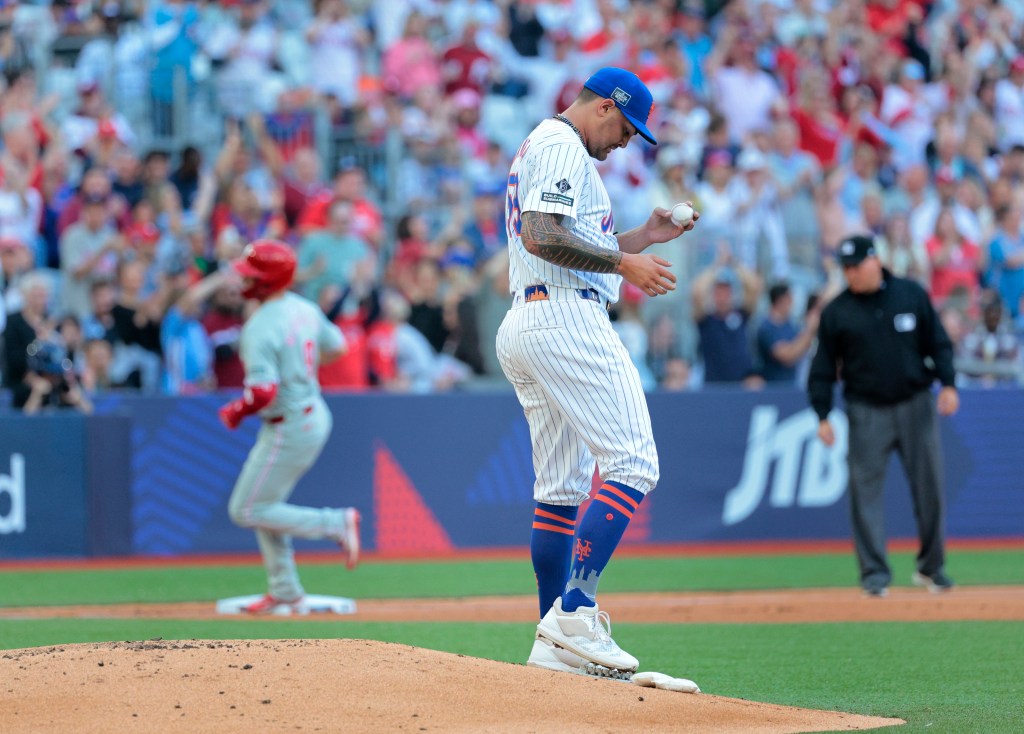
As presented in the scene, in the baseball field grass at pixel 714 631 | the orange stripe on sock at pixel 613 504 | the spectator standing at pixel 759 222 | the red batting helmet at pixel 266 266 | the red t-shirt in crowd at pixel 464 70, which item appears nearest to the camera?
the orange stripe on sock at pixel 613 504

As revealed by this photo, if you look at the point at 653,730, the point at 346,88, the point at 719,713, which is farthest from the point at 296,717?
the point at 346,88

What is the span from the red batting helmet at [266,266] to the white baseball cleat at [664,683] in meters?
4.51

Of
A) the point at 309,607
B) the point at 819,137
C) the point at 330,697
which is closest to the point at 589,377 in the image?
the point at 330,697

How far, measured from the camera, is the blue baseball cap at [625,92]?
239 inches

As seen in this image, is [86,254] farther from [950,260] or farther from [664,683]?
[664,683]

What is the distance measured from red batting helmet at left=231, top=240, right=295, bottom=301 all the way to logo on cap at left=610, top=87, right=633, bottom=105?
377 cm

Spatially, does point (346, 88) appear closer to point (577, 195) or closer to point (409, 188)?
point (409, 188)

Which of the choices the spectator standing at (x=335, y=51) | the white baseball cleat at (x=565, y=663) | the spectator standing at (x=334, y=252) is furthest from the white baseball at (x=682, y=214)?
the spectator standing at (x=335, y=51)

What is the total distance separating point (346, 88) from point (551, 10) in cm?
383

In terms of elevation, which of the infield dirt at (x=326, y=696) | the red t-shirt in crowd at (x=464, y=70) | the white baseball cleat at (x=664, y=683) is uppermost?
the red t-shirt in crowd at (x=464, y=70)

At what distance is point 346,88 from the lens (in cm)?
1736

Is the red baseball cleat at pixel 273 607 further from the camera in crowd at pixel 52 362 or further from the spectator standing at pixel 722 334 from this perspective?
the spectator standing at pixel 722 334

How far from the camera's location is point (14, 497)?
42.0 ft

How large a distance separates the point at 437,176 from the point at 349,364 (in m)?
3.36
